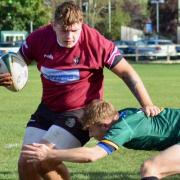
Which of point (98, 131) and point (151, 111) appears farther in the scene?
point (151, 111)

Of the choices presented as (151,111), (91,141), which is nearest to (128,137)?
(151,111)

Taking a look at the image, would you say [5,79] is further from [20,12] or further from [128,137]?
[20,12]

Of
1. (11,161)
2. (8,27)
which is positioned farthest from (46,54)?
(8,27)

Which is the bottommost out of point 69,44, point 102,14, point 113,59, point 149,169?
point 102,14

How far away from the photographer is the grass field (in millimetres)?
8078

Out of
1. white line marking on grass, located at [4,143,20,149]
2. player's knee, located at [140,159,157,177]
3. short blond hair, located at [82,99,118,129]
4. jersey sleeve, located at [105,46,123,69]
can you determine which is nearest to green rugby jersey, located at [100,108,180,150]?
short blond hair, located at [82,99,118,129]

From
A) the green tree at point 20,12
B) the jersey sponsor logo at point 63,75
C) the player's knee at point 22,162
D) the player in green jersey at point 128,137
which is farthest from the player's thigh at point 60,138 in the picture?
the green tree at point 20,12

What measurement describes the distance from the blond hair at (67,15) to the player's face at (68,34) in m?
0.05

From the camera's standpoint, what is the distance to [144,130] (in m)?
5.43

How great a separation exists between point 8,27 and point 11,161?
4833cm

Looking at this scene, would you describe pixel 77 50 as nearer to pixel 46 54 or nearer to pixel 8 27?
pixel 46 54

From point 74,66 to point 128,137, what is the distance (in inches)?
45.8

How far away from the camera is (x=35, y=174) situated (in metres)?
6.09

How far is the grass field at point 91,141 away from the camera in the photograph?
8.08 meters
